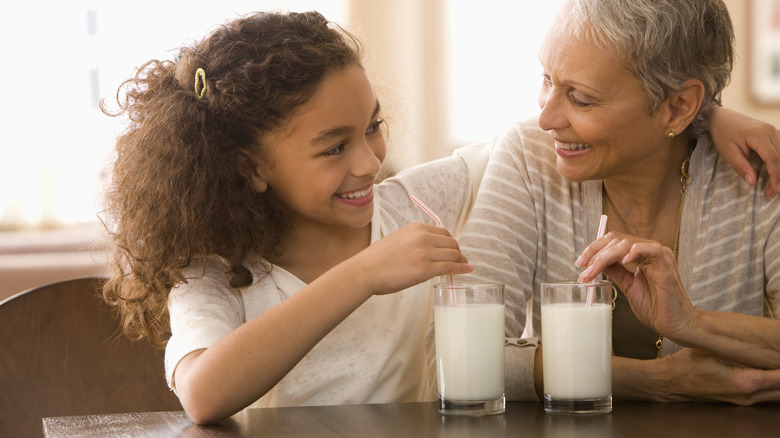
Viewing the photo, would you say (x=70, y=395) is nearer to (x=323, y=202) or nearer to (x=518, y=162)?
(x=323, y=202)

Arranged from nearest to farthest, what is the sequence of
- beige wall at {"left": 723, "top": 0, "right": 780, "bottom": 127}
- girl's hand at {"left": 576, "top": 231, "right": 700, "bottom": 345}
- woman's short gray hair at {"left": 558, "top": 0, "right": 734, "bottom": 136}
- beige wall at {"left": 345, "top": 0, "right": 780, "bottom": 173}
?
girl's hand at {"left": 576, "top": 231, "right": 700, "bottom": 345}
woman's short gray hair at {"left": 558, "top": 0, "right": 734, "bottom": 136}
beige wall at {"left": 345, "top": 0, "right": 780, "bottom": 173}
beige wall at {"left": 723, "top": 0, "right": 780, "bottom": 127}

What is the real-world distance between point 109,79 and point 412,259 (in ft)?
9.72

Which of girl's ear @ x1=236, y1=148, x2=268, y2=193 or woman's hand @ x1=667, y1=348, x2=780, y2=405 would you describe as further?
girl's ear @ x1=236, y1=148, x2=268, y2=193

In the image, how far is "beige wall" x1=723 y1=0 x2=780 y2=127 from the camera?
14.3ft

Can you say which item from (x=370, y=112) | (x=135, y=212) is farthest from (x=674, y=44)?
(x=135, y=212)

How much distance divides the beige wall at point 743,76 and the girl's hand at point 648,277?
137 inches

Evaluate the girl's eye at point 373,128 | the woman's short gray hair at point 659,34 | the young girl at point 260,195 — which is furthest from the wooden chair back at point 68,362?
the woman's short gray hair at point 659,34

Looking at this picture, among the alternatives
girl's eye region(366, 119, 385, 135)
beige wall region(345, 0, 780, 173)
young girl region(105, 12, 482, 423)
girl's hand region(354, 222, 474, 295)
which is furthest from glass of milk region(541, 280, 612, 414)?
beige wall region(345, 0, 780, 173)

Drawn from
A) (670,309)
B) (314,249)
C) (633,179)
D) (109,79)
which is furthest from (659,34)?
(109,79)

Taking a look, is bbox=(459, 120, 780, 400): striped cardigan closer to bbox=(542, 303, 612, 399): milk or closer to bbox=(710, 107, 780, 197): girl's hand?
bbox=(710, 107, 780, 197): girl's hand

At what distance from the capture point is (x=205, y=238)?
1.48 m

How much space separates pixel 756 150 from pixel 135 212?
1.08 m

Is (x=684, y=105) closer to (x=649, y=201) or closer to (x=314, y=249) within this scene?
(x=649, y=201)

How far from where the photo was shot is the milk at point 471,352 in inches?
43.8
